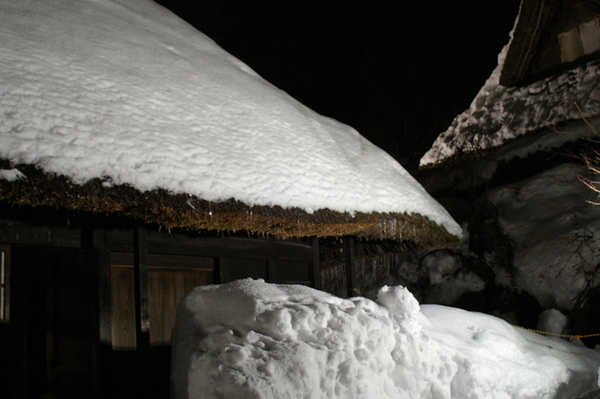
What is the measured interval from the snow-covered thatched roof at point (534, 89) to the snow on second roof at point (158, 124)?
4920 mm

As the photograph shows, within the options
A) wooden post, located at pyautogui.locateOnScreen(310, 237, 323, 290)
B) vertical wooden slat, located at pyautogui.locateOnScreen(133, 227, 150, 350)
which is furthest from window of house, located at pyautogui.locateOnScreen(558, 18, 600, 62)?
vertical wooden slat, located at pyautogui.locateOnScreen(133, 227, 150, 350)

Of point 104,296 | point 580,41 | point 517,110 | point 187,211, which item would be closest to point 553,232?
point 517,110

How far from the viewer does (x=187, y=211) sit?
3014mm

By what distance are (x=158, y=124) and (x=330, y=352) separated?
217cm

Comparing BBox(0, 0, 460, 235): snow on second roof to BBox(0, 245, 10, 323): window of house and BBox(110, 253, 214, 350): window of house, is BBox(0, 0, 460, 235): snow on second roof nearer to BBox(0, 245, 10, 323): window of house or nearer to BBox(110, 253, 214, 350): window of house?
BBox(110, 253, 214, 350): window of house

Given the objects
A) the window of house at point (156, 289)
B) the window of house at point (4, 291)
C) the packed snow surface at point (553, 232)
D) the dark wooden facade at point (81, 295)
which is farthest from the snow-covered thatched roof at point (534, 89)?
the window of house at point (4, 291)

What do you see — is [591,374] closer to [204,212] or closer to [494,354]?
[494,354]

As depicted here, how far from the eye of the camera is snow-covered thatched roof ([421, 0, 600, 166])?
8617mm

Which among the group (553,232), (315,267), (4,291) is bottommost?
(4,291)

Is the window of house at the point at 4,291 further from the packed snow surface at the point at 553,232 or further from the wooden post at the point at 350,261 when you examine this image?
the packed snow surface at the point at 553,232

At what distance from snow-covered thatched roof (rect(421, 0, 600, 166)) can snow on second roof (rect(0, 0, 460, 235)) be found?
4920mm

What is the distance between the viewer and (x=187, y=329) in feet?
8.78

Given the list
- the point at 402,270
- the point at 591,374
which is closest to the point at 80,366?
the point at 591,374

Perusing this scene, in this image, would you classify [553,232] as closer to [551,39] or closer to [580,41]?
[580,41]
